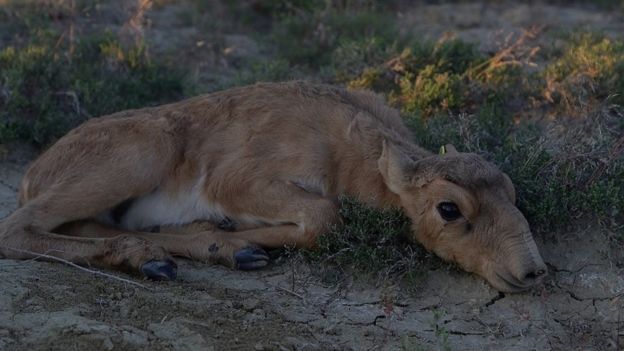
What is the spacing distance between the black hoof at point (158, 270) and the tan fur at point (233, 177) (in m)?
0.07

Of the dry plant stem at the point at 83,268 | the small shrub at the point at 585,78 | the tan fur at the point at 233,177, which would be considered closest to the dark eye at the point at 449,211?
the tan fur at the point at 233,177

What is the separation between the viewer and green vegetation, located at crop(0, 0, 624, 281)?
7.16 meters

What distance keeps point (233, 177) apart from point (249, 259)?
823 mm

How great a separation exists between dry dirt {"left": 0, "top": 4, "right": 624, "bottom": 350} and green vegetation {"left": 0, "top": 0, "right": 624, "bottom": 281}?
0.85 ft

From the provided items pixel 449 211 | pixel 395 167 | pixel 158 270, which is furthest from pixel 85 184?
pixel 449 211

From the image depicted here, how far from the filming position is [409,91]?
32.2 ft

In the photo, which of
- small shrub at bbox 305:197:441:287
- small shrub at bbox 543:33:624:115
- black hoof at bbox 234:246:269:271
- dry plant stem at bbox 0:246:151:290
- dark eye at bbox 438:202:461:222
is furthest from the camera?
small shrub at bbox 543:33:624:115

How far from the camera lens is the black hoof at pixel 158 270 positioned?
6.66 meters

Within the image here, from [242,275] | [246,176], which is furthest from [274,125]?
[242,275]

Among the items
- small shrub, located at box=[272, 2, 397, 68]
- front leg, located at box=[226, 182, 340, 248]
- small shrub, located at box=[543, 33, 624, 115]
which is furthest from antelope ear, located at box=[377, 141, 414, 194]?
small shrub, located at box=[272, 2, 397, 68]

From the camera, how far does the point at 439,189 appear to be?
21.9ft

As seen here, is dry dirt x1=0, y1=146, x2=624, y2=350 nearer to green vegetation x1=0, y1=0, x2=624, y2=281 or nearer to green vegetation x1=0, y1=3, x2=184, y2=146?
green vegetation x1=0, y1=0, x2=624, y2=281

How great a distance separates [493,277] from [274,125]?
2306mm

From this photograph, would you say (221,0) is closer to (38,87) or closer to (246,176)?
(38,87)
